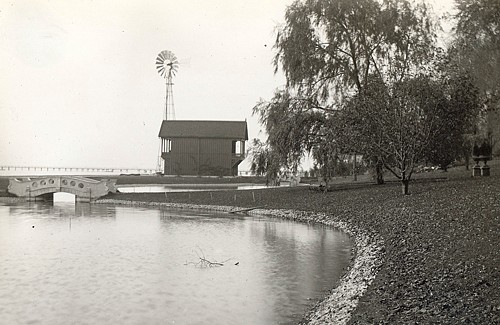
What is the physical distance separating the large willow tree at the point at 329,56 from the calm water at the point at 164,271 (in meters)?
7.01

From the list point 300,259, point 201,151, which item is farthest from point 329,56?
point 201,151

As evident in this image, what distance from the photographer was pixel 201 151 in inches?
2655

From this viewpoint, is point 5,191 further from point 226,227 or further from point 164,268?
point 164,268

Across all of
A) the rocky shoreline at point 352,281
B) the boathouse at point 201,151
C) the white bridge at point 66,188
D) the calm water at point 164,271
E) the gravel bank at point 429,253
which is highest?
the boathouse at point 201,151

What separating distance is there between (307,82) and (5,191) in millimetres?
29058

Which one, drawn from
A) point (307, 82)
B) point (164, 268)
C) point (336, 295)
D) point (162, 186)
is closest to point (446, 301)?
point (336, 295)

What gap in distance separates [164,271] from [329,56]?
73.8 feet

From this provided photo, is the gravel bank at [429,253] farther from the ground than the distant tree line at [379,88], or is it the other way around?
the distant tree line at [379,88]

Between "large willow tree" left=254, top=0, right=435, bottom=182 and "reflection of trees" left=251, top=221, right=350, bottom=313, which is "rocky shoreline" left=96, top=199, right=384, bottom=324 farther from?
"large willow tree" left=254, top=0, right=435, bottom=182

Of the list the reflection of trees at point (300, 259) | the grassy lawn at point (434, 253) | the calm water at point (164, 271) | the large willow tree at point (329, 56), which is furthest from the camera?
the large willow tree at point (329, 56)

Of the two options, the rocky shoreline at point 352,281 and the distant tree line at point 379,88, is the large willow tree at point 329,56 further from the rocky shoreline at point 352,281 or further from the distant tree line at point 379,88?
the rocky shoreline at point 352,281

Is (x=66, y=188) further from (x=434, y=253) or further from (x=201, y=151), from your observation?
(x=434, y=253)

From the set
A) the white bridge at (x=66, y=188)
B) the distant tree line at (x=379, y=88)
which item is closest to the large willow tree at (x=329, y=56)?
the distant tree line at (x=379, y=88)

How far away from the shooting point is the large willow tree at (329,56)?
32500 millimetres
